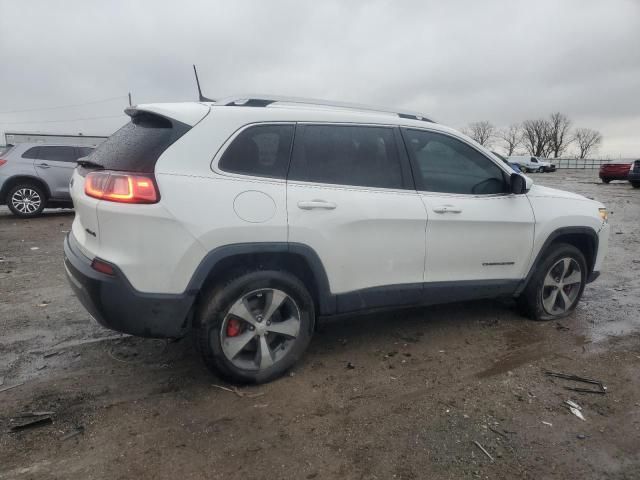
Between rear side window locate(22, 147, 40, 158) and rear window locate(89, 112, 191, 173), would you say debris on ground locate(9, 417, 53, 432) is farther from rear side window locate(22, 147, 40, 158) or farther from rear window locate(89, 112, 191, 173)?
rear side window locate(22, 147, 40, 158)

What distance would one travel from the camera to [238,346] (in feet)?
10.1

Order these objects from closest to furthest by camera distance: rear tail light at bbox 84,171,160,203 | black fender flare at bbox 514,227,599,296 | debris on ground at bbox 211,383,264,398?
rear tail light at bbox 84,171,160,203 < debris on ground at bbox 211,383,264,398 < black fender flare at bbox 514,227,599,296

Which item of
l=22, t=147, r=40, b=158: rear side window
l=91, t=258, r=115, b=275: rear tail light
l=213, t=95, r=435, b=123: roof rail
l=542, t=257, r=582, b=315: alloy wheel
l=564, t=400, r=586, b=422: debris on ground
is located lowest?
l=564, t=400, r=586, b=422: debris on ground

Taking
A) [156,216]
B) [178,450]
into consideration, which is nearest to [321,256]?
[156,216]

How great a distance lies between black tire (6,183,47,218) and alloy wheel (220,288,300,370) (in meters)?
9.92

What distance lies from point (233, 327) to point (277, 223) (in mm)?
720

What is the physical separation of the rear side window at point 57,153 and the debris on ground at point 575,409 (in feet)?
37.2

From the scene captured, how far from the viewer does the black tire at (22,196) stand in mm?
10719

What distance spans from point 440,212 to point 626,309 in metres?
2.77

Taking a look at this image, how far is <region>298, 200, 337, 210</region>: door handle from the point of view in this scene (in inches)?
122

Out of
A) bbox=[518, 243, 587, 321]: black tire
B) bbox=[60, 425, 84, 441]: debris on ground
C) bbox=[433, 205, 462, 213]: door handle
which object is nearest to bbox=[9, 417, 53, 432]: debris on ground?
bbox=[60, 425, 84, 441]: debris on ground

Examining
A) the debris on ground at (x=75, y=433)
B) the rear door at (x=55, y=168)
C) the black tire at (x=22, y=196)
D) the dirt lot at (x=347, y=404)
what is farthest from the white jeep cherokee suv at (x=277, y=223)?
the black tire at (x=22, y=196)

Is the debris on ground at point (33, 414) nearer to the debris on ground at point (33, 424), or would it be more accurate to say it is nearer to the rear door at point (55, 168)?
the debris on ground at point (33, 424)

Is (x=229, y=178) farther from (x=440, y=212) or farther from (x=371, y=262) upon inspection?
(x=440, y=212)
